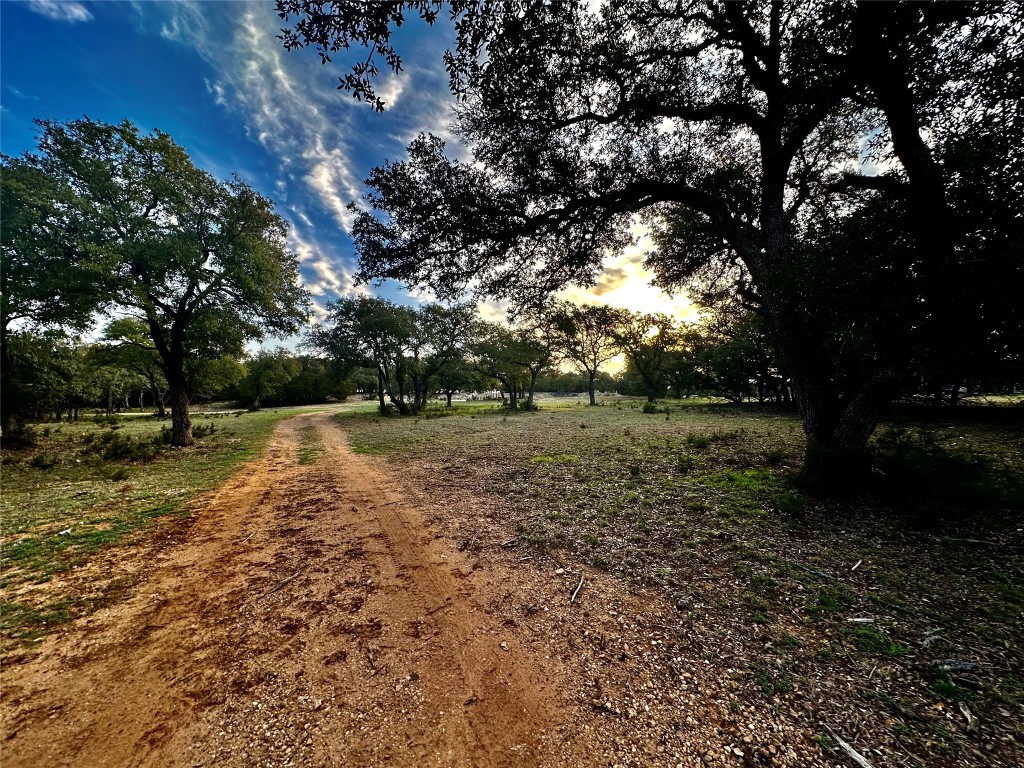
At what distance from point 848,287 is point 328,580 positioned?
8.33 meters

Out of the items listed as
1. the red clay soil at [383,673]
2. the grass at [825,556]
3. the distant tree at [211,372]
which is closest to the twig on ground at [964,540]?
the grass at [825,556]

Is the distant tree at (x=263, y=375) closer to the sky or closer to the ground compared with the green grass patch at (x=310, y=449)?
closer to the sky

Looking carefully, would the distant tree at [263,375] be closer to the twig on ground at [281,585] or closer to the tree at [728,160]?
the tree at [728,160]

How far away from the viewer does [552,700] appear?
2.77 metres

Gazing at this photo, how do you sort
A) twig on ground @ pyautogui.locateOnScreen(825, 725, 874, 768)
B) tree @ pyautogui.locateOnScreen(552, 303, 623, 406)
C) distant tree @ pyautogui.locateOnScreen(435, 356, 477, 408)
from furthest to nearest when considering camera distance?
tree @ pyautogui.locateOnScreen(552, 303, 623, 406) < distant tree @ pyautogui.locateOnScreen(435, 356, 477, 408) < twig on ground @ pyautogui.locateOnScreen(825, 725, 874, 768)

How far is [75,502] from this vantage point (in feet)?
24.4

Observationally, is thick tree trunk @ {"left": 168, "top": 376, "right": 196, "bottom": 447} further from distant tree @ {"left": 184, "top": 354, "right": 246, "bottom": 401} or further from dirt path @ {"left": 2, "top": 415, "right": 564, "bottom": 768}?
dirt path @ {"left": 2, "top": 415, "right": 564, "bottom": 768}

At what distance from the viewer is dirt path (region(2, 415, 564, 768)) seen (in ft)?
7.87

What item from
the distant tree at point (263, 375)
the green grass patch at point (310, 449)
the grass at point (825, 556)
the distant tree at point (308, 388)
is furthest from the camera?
the distant tree at point (308, 388)

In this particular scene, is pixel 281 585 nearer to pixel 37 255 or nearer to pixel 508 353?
pixel 37 255

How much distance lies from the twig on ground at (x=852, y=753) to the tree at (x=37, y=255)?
18262mm

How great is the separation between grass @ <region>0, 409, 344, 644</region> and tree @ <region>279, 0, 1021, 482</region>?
6.85 meters

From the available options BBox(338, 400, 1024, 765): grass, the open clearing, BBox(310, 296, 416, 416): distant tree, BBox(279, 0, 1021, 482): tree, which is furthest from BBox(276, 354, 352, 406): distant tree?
the open clearing

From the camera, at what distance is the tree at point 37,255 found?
1073 centimetres
